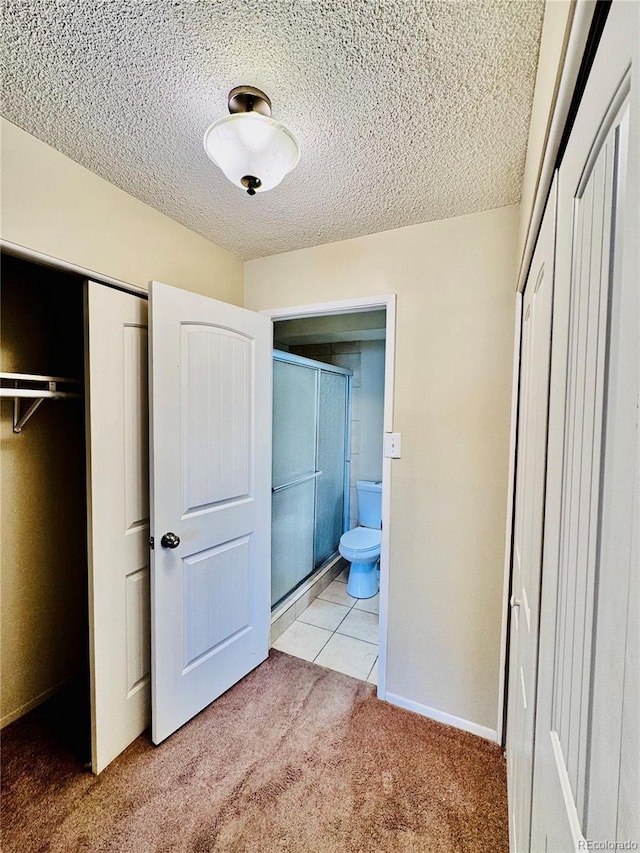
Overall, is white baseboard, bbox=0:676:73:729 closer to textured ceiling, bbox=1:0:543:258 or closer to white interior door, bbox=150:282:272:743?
white interior door, bbox=150:282:272:743

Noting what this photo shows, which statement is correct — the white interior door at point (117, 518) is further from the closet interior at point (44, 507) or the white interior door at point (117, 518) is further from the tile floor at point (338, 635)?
the tile floor at point (338, 635)

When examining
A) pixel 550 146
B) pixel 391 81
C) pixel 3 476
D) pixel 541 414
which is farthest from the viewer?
pixel 3 476

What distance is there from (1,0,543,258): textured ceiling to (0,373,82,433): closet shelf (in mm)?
827

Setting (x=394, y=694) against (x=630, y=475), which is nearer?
(x=630, y=475)

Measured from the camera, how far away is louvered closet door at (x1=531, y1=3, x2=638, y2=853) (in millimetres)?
382

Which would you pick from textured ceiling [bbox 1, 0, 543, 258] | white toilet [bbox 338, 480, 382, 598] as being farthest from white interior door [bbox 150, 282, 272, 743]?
white toilet [bbox 338, 480, 382, 598]

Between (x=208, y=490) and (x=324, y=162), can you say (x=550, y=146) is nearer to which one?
(x=324, y=162)

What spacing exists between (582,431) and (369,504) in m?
2.80

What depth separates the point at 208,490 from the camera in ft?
5.49

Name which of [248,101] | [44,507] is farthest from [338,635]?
[248,101]

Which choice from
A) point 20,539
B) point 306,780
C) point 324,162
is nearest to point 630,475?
point 324,162

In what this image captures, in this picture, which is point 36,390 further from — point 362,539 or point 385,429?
point 362,539

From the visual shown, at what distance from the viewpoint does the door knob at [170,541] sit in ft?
4.87

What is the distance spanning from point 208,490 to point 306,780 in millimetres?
1207
